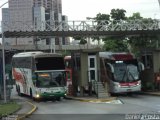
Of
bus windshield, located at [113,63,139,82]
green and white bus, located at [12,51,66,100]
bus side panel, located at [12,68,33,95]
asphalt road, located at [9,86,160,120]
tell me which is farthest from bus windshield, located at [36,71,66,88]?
asphalt road, located at [9,86,160,120]

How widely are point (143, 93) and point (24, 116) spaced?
1984cm

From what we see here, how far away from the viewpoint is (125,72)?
39.8 meters

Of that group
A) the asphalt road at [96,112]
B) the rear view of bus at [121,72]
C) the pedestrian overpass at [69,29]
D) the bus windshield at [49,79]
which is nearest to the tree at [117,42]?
the pedestrian overpass at [69,29]

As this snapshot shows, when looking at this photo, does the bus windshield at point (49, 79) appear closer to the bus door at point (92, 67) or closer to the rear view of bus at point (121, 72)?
the bus door at point (92, 67)

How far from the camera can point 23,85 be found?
42188 millimetres

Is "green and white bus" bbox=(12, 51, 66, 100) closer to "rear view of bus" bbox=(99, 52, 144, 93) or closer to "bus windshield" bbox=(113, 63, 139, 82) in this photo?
"rear view of bus" bbox=(99, 52, 144, 93)

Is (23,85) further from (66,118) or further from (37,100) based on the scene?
(66,118)

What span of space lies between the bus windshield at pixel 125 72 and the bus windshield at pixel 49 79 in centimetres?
509

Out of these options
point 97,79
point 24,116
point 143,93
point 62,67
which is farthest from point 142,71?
point 24,116

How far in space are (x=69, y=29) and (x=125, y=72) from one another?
14930 mm

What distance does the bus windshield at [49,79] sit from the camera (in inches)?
1430

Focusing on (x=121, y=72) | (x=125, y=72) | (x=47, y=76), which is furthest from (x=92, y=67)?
(x=47, y=76)

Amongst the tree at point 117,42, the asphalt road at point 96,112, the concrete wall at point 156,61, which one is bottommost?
the asphalt road at point 96,112

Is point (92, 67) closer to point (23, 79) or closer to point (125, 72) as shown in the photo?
point (125, 72)
